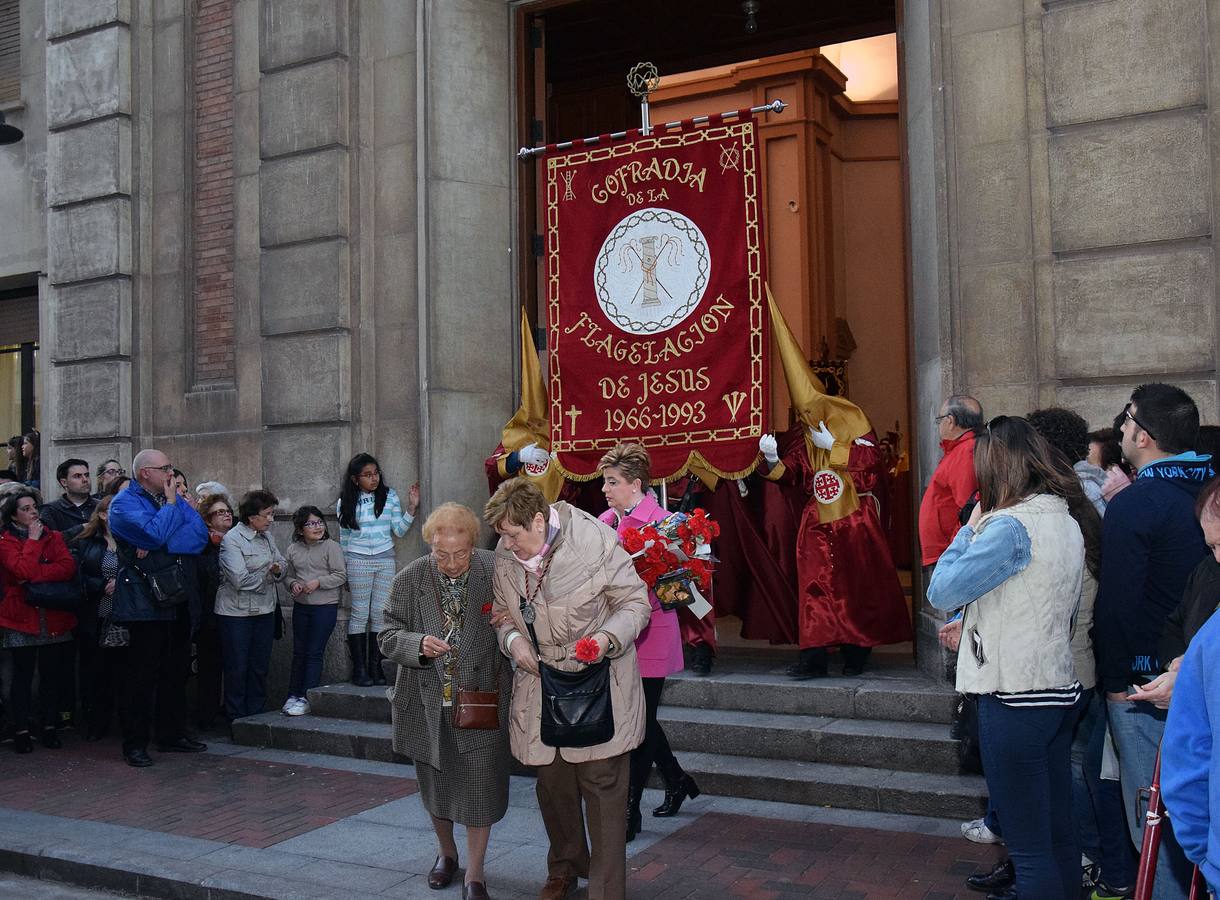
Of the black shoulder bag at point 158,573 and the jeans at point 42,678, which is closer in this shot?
the black shoulder bag at point 158,573

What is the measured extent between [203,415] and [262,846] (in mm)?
5229

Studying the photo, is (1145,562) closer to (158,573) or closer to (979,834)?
(979,834)

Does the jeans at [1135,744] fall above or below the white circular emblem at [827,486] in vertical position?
below

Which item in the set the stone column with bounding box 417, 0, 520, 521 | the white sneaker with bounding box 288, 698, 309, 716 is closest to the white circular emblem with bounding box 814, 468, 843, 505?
the stone column with bounding box 417, 0, 520, 521

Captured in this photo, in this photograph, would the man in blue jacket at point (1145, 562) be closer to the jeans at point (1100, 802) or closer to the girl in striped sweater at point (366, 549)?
the jeans at point (1100, 802)

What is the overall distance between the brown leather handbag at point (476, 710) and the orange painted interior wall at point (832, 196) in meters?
11.5

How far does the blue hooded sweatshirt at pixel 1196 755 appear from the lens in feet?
7.70

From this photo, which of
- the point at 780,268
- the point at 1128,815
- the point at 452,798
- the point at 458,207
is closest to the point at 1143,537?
the point at 1128,815

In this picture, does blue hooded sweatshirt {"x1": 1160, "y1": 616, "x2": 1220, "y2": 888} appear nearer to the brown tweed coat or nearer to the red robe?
the brown tweed coat

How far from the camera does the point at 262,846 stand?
6133mm

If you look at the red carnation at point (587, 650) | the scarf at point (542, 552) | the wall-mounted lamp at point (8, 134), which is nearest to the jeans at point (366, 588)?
Result: the scarf at point (542, 552)

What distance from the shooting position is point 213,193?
1051 cm

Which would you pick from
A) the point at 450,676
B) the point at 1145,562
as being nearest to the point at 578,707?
the point at 450,676

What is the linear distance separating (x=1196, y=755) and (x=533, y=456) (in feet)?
21.4
